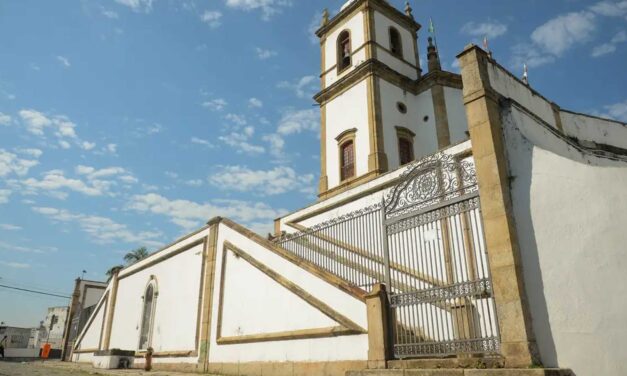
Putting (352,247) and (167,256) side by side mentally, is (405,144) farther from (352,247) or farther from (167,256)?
(352,247)

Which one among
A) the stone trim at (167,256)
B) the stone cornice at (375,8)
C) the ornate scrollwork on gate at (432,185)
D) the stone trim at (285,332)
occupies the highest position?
the stone cornice at (375,8)

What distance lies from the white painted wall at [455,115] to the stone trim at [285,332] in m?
11.8

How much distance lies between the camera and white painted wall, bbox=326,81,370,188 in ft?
63.1

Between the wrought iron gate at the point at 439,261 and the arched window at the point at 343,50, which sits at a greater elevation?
the arched window at the point at 343,50

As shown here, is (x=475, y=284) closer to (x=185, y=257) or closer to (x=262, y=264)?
(x=262, y=264)

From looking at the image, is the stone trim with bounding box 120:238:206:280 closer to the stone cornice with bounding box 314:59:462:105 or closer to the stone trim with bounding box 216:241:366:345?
the stone trim with bounding box 216:241:366:345

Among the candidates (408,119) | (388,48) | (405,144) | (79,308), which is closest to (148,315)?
(405,144)

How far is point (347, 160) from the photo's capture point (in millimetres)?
20016

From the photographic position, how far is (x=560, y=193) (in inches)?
226

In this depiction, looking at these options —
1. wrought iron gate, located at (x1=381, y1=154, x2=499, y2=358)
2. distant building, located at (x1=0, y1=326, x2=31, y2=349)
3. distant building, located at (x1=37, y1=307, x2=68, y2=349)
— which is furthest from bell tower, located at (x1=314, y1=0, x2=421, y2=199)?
distant building, located at (x1=0, y1=326, x2=31, y2=349)

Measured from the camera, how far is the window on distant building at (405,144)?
19438 millimetres

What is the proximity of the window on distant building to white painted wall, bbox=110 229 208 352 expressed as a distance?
9681 millimetres

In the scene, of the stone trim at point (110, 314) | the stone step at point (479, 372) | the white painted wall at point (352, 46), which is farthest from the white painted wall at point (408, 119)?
the stone trim at point (110, 314)

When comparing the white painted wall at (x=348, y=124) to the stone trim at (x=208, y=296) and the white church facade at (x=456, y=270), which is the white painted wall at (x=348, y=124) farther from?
the stone trim at (x=208, y=296)
